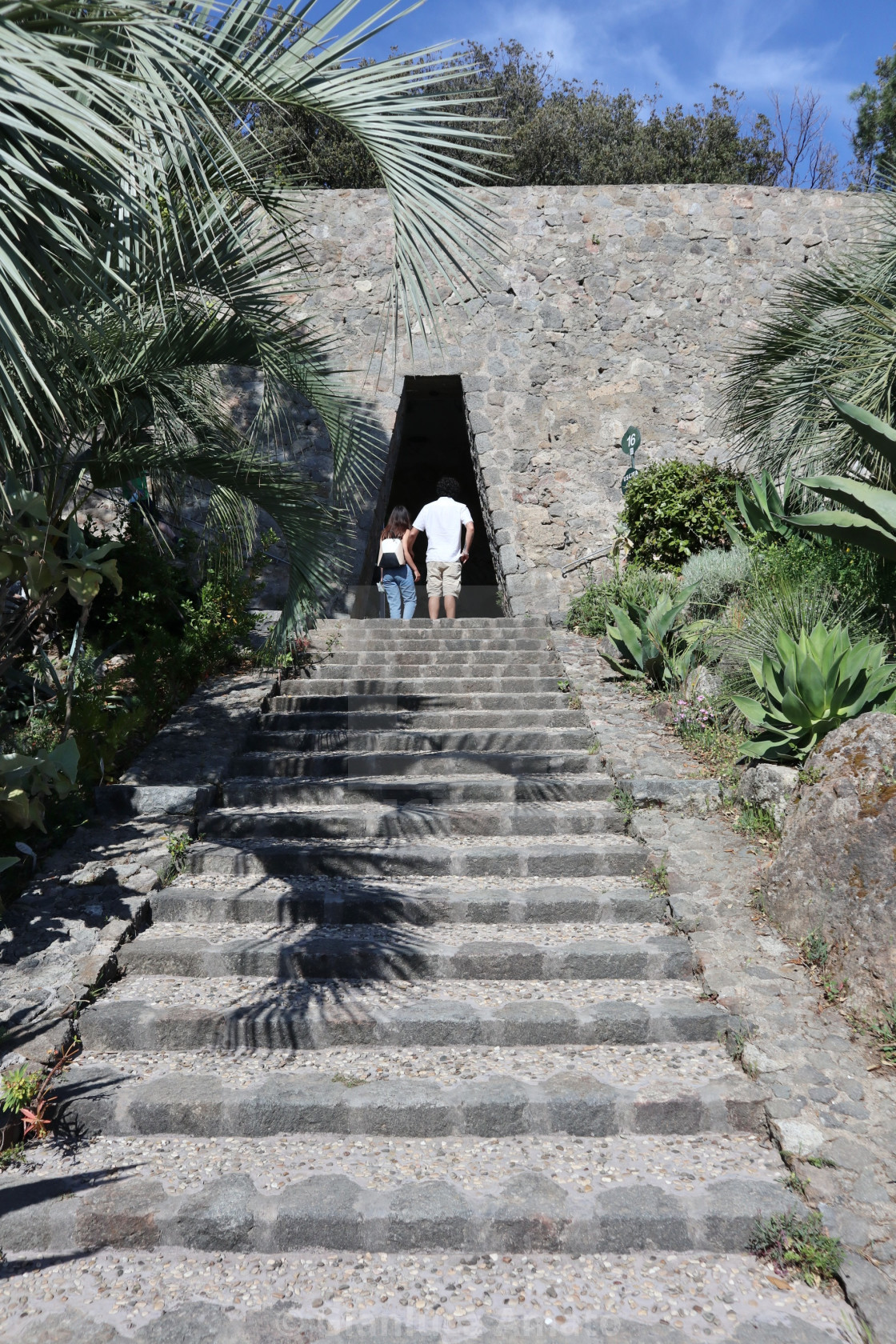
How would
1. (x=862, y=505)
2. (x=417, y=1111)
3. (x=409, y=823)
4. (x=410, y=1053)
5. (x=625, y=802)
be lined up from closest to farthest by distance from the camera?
(x=417, y=1111), (x=410, y=1053), (x=862, y=505), (x=409, y=823), (x=625, y=802)

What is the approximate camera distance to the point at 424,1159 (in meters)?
2.69

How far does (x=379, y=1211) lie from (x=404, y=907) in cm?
141

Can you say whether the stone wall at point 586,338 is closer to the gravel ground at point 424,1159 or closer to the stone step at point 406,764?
the stone step at point 406,764

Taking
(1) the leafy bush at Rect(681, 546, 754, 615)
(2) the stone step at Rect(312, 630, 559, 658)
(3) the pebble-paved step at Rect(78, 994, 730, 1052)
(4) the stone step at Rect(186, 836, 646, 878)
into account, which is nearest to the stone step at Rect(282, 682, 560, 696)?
(2) the stone step at Rect(312, 630, 559, 658)

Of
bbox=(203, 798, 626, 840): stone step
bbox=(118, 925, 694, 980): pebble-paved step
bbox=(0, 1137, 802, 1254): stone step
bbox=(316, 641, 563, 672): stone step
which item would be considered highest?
bbox=(316, 641, 563, 672): stone step

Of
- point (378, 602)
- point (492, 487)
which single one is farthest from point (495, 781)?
point (378, 602)

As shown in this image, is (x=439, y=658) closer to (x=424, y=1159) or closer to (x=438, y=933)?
(x=438, y=933)

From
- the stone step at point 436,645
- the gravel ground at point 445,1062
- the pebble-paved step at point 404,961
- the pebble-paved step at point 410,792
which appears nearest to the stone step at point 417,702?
the stone step at point 436,645

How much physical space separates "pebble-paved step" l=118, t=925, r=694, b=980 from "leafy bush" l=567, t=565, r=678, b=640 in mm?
3186

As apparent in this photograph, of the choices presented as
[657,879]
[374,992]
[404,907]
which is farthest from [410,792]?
[374,992]

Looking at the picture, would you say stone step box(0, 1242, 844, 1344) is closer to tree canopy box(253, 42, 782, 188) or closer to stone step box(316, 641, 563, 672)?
stone step box(316, 641, 563, 672)

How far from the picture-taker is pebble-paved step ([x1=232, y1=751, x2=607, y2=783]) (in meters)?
5.06

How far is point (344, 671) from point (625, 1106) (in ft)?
13.7

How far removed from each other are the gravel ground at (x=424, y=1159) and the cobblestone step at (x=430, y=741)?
269 centimetres
